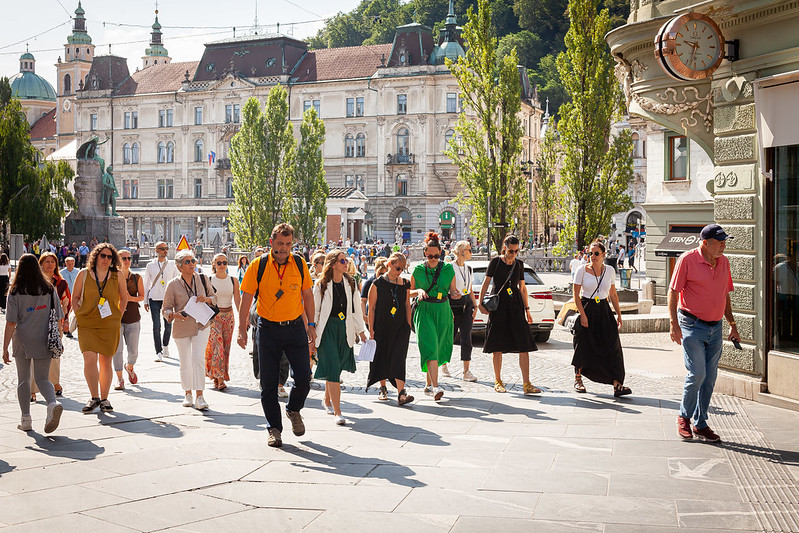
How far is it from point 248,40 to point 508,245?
271 feet

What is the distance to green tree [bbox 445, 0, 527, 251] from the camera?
40.0 m

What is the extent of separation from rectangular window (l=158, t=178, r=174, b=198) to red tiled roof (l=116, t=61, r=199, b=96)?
8535 mm

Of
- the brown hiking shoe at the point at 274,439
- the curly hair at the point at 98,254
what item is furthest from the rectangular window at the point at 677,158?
the brown hiking shoe at the point at 274,439

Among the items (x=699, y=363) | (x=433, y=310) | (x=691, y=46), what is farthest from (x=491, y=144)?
(x=699, y=363)

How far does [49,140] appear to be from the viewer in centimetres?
12350

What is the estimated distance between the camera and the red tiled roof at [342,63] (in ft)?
281

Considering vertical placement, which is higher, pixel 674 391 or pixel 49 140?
pixel 49 140

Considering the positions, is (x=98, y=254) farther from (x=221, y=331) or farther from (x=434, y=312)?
(x=434, y=312)

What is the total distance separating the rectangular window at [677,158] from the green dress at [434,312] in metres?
20.7

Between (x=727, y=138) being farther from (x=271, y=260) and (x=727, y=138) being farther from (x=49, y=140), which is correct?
(x=49, y=140)

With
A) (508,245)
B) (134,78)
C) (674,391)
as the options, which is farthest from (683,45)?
(134,78)

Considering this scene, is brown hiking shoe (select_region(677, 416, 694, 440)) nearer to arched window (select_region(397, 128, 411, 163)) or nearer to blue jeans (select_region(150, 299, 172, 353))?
blue jeans (select_region(150, 299, 172, 353))

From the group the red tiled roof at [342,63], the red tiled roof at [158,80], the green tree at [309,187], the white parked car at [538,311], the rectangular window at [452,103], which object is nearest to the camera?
the white parked car at [538,311]

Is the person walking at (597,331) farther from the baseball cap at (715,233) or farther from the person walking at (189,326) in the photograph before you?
the person walking at (189,326)
